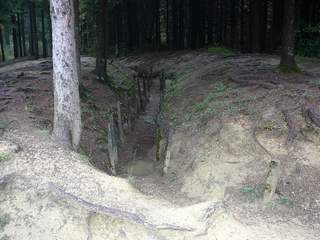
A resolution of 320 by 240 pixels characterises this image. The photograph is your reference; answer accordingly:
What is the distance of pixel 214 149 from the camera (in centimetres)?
1105

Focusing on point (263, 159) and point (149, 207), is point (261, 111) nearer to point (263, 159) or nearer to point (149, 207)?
point (263, 159)

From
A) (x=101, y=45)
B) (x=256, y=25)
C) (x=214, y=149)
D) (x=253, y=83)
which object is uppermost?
(x=256, y=25)

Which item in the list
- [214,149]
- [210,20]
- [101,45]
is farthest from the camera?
[210,20]

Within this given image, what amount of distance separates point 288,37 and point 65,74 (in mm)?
7235

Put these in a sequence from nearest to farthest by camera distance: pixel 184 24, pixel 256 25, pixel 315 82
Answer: pixel 315 82 → pixel 256 25 → pixel 184 24

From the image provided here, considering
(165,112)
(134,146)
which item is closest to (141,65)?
(165,112)

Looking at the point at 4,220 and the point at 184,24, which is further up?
the point at 184,24

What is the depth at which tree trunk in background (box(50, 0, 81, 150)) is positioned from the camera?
9375 millimetres

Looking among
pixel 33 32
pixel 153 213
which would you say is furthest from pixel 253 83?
pixel 33 32

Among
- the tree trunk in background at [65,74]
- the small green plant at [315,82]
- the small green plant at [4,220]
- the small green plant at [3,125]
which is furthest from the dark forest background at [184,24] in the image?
the small green plant at [4,220]

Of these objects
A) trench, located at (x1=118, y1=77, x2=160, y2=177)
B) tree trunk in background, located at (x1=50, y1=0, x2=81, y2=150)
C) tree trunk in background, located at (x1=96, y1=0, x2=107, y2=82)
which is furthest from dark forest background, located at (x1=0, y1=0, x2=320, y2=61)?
tree trunk in background, located at (x1=50, y1=0, x2=81, y2=150)

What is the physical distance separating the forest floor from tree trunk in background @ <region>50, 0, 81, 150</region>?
Result: 20.4 inches

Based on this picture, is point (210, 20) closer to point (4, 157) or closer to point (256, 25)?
point (256, 25)

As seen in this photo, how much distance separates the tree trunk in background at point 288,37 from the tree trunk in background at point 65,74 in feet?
22.5
